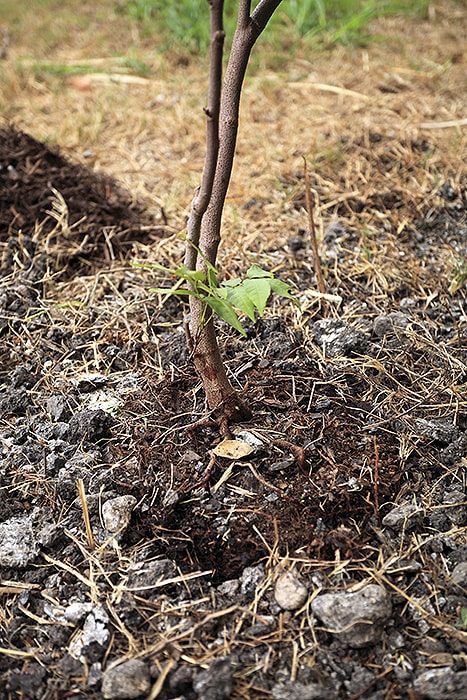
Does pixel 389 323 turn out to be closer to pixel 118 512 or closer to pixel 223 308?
pixel 223 308

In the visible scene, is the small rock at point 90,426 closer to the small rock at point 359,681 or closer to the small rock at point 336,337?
the small rock at point 336,337

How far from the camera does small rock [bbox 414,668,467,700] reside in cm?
139

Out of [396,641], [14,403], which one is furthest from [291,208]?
[396,641]

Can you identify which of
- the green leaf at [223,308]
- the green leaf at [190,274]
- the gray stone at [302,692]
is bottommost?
the gray stone at [302,692]

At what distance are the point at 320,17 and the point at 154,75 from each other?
1066 mm

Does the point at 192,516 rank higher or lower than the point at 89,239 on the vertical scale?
lower

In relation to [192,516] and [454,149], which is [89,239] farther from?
[454,149]

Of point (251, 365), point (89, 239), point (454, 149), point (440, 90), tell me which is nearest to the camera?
point (251, 365)

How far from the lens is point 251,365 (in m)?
2.15

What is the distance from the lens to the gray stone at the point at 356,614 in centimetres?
151

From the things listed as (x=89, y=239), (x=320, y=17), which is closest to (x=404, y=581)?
(x=89, y=239)

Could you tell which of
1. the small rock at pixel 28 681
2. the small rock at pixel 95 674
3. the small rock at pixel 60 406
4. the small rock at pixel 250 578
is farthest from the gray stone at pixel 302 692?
the small rock at pixel 60 406

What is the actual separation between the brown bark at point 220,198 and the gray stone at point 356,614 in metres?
0.54

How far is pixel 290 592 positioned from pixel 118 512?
17.2 inches
